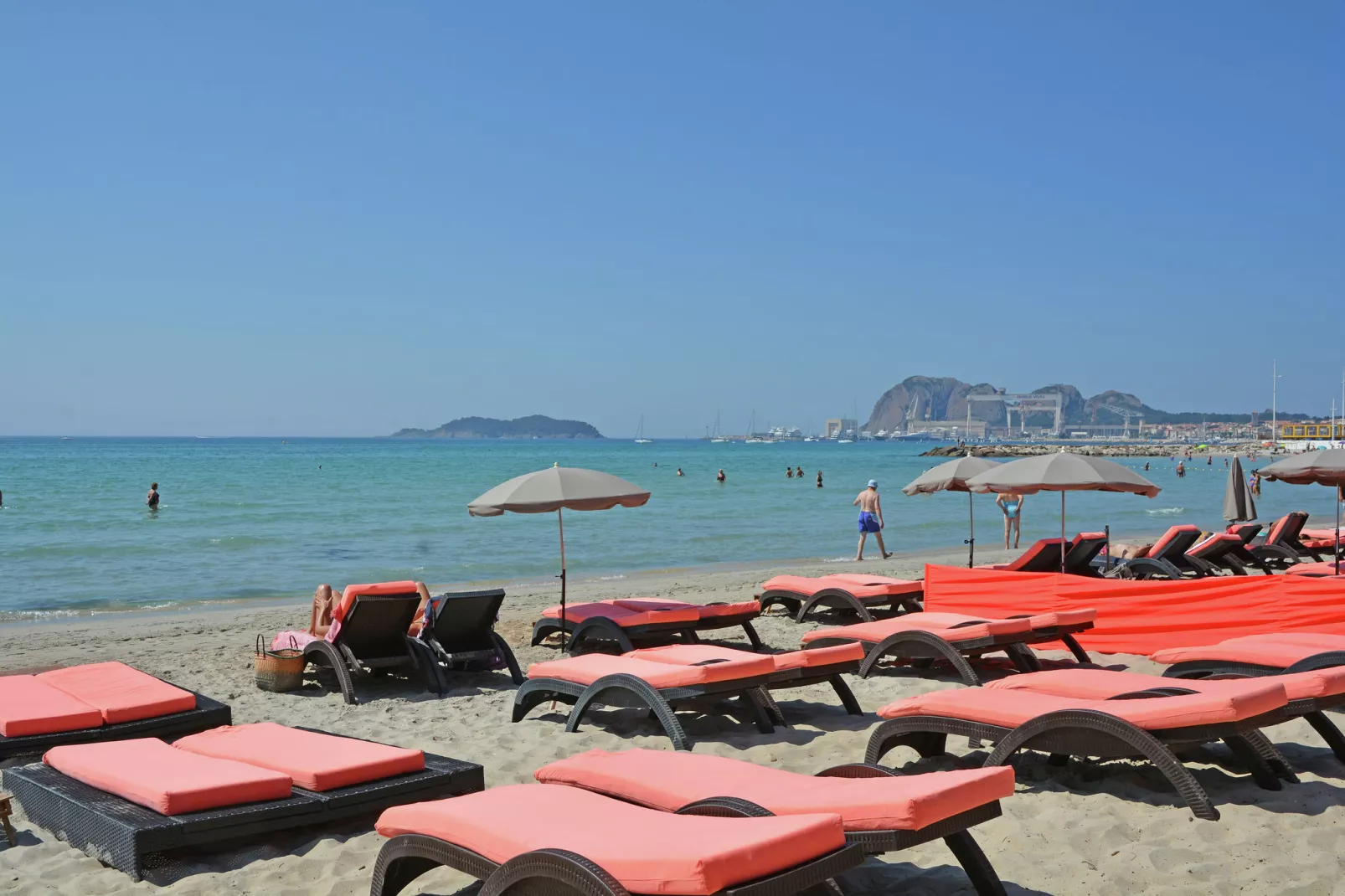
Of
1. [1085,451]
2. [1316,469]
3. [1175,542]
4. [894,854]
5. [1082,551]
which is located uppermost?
[1316,469]

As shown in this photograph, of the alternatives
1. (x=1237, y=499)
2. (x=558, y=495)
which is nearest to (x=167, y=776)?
(x=558, y=495)

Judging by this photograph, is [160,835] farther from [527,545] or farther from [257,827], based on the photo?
[527,545]

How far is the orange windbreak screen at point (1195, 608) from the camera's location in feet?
27.4

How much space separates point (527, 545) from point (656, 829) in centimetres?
1939

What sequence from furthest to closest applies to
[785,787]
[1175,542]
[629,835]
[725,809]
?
[1175,542] → [785,787] → [725,809] → [629,835]

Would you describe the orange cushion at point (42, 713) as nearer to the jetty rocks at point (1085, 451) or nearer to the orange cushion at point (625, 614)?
the orange cushion at point (625, 614)

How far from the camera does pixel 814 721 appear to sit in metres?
6.38

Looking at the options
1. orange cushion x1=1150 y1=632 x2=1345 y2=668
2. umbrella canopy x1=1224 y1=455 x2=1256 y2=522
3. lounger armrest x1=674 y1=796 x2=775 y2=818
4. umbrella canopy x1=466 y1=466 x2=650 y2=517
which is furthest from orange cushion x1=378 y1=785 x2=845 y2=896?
umbrella canopy x1=1224 y1=455 x2=1256 y2=522

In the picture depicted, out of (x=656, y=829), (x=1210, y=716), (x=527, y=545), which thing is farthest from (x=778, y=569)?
(x=656, y=829)

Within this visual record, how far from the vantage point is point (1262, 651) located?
6219 millimetres

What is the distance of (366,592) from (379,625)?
37 centimetres

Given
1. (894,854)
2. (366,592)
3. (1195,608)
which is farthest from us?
(1195,608)

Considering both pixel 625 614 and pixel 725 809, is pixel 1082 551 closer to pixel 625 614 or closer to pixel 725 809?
pixel 625 614

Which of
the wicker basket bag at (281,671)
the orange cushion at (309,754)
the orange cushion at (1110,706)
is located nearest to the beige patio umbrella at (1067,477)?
the orange cushion at (1110,706)
